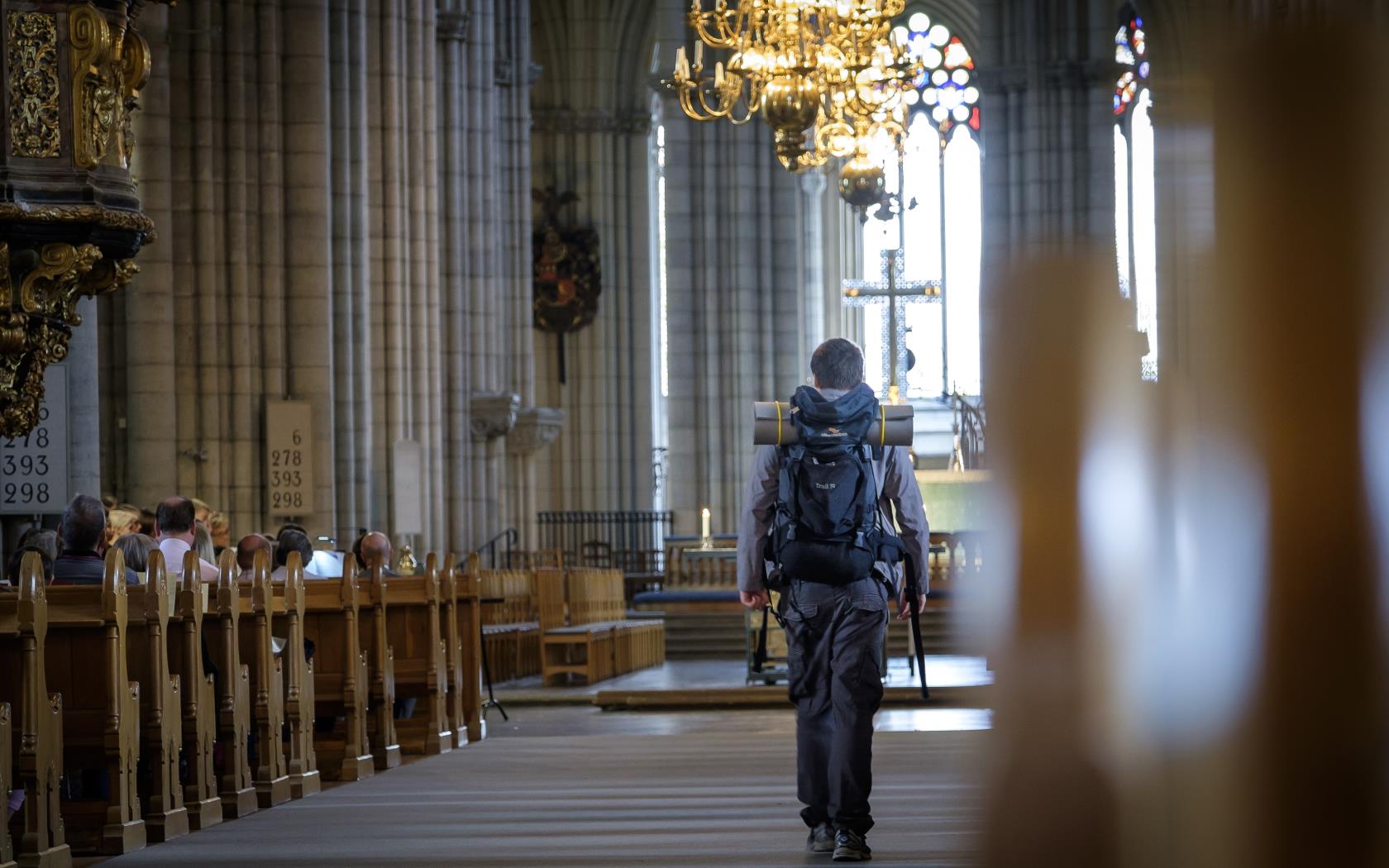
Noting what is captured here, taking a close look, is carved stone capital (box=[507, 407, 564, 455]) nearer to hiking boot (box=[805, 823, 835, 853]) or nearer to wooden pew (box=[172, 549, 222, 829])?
wooden pew (box=[172, 549, 222, 829])

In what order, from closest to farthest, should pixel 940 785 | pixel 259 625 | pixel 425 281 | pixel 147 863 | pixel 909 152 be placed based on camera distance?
pixel 147 863 → pixel 940 785 → pixel 259 625 → pixel 425 281 → pixel 909 152

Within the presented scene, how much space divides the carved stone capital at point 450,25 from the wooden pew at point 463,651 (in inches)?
530

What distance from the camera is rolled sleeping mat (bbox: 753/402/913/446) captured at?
5.02m

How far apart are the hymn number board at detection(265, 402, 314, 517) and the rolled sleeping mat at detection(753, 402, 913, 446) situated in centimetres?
1106

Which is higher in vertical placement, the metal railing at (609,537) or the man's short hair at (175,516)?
the man's short hair at (175,516)

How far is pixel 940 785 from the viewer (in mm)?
7250

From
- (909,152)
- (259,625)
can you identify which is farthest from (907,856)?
(909,152)

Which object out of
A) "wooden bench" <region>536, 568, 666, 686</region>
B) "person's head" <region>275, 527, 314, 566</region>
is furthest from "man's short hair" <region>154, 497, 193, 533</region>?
"wooden bench" <region>536, 568, 666, 686</region>

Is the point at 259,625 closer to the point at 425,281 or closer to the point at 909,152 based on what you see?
the point at 425,281

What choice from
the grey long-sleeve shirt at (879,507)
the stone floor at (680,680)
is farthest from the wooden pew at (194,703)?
the stone floor at (680,680)

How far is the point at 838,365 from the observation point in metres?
5.32

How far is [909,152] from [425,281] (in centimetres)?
1343

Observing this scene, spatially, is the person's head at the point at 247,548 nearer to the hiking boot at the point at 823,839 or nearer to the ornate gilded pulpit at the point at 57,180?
the ornate gilded pulpit at the point at 57,180

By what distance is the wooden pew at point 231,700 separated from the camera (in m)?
7.36
